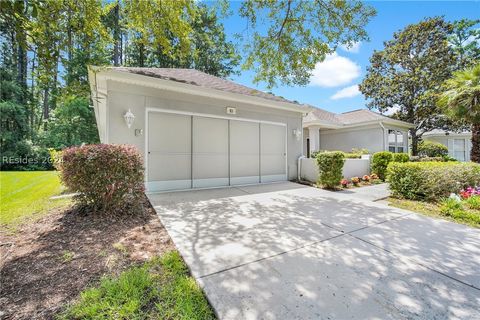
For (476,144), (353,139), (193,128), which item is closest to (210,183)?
(193,128)

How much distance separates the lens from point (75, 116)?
61.8 feet

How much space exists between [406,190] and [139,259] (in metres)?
7.39

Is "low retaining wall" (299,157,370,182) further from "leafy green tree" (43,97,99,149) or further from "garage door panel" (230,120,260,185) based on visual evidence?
"leafy green tree" (43,97,99,149)

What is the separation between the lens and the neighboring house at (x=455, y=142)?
20.1 meters

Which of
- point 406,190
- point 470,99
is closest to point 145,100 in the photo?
point 406,190

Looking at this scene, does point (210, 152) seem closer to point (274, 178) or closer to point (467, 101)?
point (274, 178)

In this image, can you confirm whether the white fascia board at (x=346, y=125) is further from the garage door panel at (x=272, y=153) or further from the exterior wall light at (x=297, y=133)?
the garage door panel at (x=272, y=153)

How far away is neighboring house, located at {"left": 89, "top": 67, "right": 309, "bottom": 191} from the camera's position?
6.35 metres

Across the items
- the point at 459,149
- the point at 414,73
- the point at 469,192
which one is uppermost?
the point at 414,73

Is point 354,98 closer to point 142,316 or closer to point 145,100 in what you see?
point 145,100

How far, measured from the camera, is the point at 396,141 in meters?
15.3

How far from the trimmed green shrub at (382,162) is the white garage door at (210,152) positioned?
15.7ft

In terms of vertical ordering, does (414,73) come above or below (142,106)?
above

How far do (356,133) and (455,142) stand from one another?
536 inches
